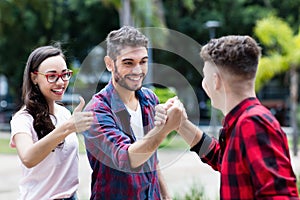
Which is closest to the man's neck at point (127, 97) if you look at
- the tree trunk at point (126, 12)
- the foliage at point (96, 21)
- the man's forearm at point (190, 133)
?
the man's forearm at point (190, 133)

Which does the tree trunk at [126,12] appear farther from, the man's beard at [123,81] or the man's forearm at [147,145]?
the man's forearm at [147,145]

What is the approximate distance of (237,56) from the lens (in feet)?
6.23

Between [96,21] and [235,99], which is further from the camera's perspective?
[96,21]

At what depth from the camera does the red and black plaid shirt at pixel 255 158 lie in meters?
1.75

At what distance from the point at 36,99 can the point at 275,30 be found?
13636 millimetres

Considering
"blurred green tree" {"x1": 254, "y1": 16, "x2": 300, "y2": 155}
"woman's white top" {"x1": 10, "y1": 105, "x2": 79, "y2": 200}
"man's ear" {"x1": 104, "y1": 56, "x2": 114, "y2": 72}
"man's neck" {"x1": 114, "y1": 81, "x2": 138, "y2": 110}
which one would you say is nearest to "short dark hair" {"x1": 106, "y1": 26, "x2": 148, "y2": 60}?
"man's ear" {"x1": 104, "y1": 56, "x2": 114, "y2": 72}

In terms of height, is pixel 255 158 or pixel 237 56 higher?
pixel 237 56

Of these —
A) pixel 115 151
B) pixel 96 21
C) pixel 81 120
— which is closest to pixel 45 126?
pixel 81 120

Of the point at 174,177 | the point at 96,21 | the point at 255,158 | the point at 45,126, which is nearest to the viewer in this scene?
the point at 255,158

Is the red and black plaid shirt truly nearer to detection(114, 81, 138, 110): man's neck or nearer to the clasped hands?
the clasped hands

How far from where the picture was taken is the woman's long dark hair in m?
2.63

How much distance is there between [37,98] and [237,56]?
1210 mm

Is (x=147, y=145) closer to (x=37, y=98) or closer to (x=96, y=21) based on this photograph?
(x=37, y=98)

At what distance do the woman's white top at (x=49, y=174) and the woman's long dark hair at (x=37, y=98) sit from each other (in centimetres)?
3
